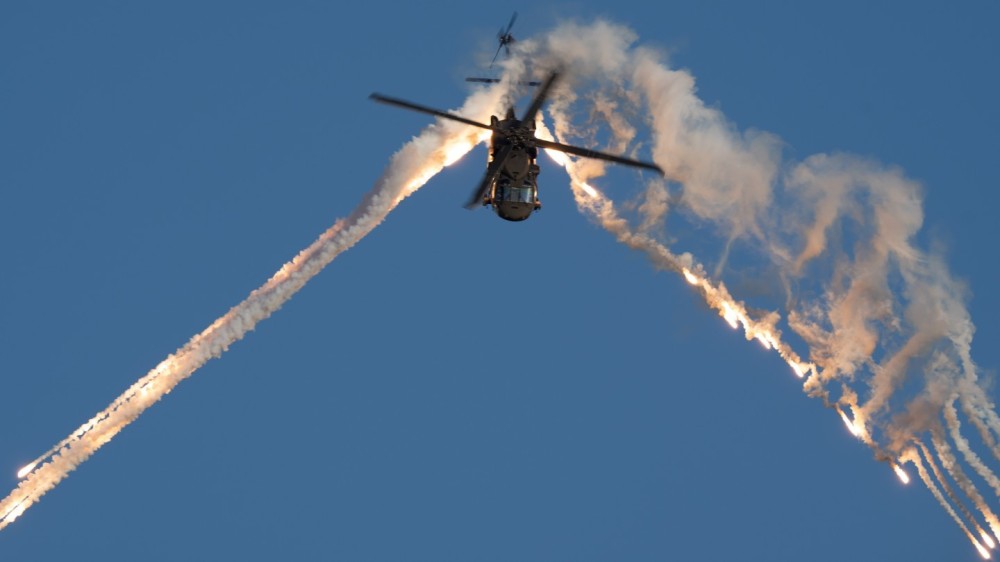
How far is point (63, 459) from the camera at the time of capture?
4203 inches

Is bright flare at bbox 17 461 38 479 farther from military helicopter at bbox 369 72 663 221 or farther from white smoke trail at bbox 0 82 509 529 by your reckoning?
military helicopter at bbox 369 72 663 221

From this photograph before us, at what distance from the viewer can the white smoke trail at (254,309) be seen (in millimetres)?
106625

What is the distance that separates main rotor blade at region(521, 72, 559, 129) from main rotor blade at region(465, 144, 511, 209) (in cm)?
133

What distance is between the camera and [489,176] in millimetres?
103562

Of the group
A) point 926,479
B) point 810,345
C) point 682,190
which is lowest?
point 926,479

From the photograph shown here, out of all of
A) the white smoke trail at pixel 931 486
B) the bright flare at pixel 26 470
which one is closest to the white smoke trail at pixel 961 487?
the white smoke trail at pixel 931 486

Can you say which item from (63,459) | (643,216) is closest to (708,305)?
(643,216)

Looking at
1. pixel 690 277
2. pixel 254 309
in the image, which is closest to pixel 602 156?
pixel 690 277

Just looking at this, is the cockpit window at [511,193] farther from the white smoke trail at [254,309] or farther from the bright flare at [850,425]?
the bright flare at [850,425]

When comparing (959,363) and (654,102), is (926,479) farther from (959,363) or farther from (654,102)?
(654,102)

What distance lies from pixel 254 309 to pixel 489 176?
11.7 meters

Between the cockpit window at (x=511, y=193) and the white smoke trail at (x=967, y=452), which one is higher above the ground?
the cockpit window at (x=511, y=193)

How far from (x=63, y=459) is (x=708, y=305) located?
2797 cm

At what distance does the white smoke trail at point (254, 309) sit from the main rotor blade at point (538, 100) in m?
3.15
